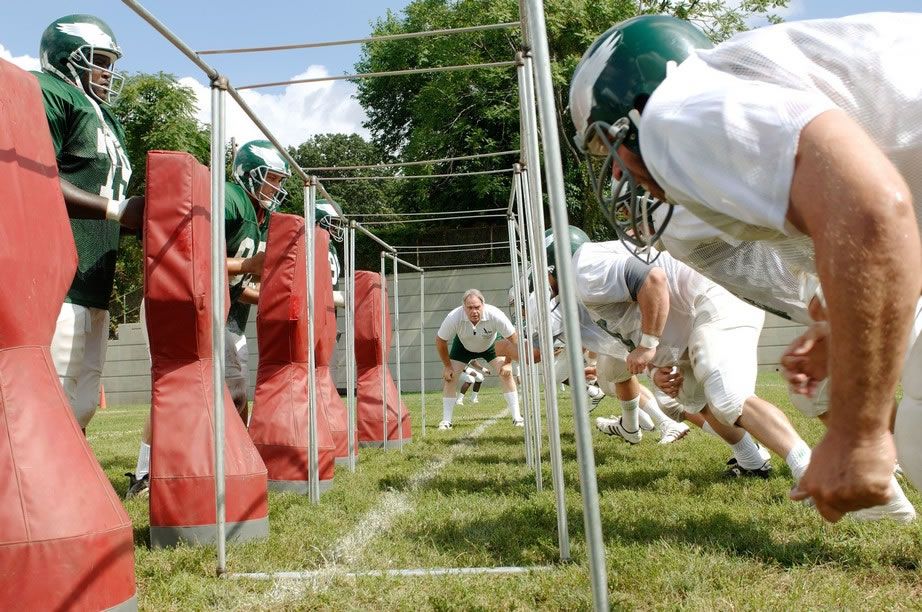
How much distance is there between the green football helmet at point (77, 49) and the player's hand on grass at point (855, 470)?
152 inches

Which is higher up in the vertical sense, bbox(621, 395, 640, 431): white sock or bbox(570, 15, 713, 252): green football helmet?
bbox(570, 15, 713, 252): green football helmet

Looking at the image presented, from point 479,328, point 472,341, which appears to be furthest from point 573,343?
point 472,341

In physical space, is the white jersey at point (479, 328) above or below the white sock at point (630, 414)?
above

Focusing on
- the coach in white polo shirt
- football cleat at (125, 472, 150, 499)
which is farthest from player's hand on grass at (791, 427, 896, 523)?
the coach in white polo shirt

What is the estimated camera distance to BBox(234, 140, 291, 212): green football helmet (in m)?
5.36

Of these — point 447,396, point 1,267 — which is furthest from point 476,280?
point 1,267

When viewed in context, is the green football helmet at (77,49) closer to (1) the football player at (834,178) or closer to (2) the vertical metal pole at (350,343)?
(2) the vertical metal pole at (350,343)

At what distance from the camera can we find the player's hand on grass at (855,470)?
1.13 meters

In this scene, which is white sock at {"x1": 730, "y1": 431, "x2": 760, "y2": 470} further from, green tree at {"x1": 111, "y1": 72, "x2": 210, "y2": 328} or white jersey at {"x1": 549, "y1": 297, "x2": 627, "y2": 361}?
green tree at {"x1": 111, "y1": 72, "x2": 210, "y2": 328}

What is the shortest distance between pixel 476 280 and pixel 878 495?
19.7 metres

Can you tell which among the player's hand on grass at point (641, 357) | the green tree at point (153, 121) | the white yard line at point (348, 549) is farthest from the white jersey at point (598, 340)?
the green tree at point (153, 121)

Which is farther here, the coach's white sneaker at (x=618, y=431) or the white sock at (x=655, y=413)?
the white sock at (x=655, y=413)

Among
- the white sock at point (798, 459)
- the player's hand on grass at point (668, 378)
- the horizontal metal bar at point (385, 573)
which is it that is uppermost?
the player's hand on grass at point (668, 378)

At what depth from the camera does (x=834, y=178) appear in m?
1.12
